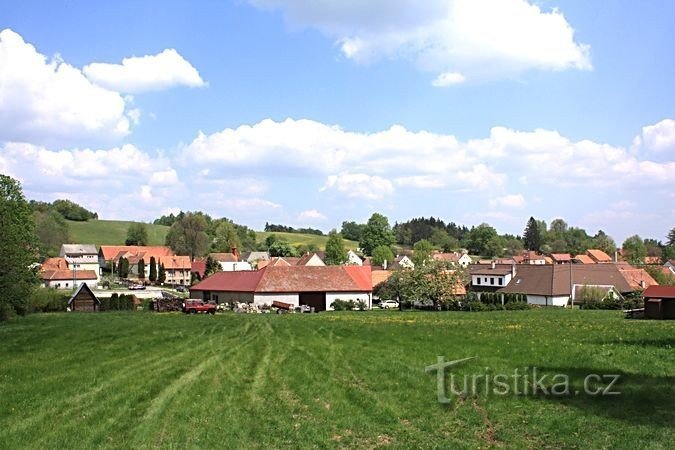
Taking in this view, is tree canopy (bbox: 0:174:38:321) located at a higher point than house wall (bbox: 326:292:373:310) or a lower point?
higher

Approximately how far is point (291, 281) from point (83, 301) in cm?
2223

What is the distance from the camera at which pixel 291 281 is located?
7375 cm

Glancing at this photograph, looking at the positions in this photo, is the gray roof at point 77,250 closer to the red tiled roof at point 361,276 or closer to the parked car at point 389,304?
the red tiled roof at point 361,276

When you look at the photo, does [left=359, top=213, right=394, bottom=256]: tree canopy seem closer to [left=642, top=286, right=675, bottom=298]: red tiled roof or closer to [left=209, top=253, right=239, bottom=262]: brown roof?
[left=209, top=253, right=239, bottom=262]: brown roof

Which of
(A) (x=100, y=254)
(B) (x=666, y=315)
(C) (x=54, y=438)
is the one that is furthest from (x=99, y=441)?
(A) (x=100, y=254)

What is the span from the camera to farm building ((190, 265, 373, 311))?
71938 millimetres

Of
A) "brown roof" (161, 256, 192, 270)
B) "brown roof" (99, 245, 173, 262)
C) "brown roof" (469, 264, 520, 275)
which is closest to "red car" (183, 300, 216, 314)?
"brown roof" (469, 264, 520, 275)

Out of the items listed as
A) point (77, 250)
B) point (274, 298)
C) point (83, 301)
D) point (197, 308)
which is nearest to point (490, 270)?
point (274, 298)

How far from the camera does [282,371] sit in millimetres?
20062

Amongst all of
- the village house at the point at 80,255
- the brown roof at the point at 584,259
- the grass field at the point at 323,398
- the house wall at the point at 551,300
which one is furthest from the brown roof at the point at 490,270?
the village house at the point at 80,255

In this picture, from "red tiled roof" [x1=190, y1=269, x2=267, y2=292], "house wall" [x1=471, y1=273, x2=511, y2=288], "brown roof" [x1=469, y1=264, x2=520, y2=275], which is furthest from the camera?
"brown roof" [x1=469, y1=264, x2=520, y2=275]

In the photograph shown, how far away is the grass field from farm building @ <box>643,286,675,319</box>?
27.0 m

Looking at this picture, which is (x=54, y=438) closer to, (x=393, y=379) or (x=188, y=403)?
(x=188, y=403)

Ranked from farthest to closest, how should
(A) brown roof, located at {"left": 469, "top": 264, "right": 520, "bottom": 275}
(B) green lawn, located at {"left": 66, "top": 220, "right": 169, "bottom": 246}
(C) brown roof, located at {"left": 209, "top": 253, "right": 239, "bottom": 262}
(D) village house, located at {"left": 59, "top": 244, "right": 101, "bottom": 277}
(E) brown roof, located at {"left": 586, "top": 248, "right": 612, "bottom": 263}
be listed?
(B) green lawn, located at {"left": 66, "top": 220, "right": 169, "bottom": 246}
(E) brown roof, located at {"left": 586, "top": 248, "right": 612, "bottom": 263}
(D) village house, located at {"left": 59, "top": 244, "right": 101, "bottom": 277}
(C) brown roof, located at {"left": 209, "top": 253, "right": 239, "bottom": 262}
(A) brown roof, located at {"left": 469, "top": 264, "right": 520, "bottom": 275}
